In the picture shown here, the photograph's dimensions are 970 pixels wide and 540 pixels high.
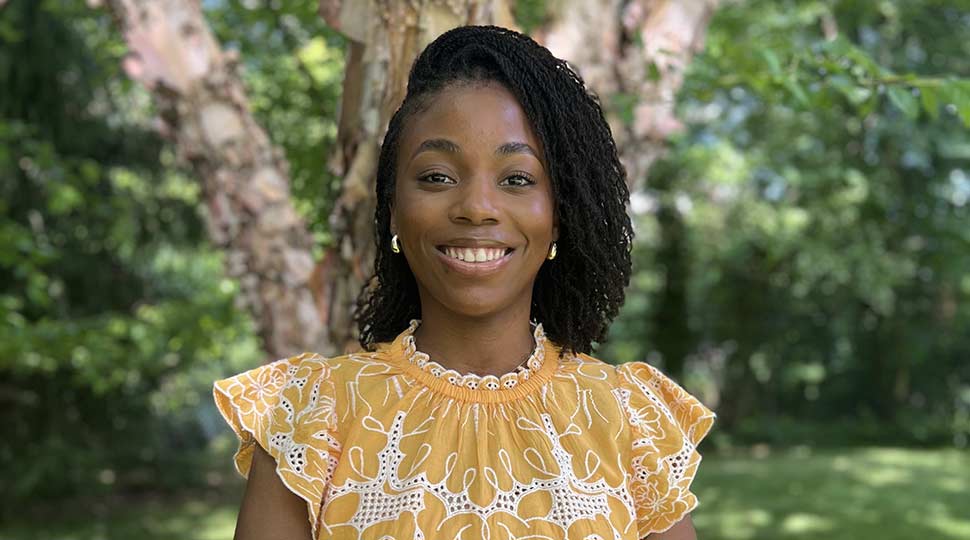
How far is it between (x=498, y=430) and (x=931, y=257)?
28.2 feet

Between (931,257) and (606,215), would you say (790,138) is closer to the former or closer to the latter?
(931,257)

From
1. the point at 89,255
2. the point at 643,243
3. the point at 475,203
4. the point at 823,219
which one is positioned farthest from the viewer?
the point at 643,243

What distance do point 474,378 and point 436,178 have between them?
0.32 meters

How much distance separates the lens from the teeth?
4.92ft

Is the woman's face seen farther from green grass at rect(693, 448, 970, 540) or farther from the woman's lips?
green grass at rect(693, 448, 970, 540)

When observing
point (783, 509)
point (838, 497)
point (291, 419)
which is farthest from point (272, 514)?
point (838, 497)

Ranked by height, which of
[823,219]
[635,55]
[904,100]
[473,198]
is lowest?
[823,219]

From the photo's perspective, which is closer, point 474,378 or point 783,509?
point 474,378

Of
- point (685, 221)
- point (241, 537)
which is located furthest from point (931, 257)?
point (241, 537)

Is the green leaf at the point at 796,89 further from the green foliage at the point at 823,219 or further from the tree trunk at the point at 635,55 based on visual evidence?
the tree trunk at the point at 635,55

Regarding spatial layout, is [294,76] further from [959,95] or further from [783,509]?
[783,509]

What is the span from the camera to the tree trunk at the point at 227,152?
2736 millimetres

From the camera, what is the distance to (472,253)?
1499 millimetres

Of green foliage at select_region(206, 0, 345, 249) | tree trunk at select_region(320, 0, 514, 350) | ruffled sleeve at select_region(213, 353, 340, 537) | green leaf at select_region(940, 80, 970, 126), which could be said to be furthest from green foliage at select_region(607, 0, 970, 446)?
A: green foliage at select_region(206, 0, 345, 249)
